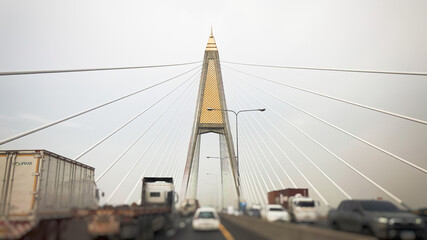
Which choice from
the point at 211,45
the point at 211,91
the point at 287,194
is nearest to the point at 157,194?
the point at 287,194

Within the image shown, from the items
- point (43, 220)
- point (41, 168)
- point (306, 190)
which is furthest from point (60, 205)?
point (306, 190)

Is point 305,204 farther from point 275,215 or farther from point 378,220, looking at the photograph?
point 378,220

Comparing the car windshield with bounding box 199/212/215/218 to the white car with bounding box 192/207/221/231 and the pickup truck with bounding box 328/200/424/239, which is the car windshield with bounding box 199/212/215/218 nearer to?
the white car with bounding box 192/207/221/231

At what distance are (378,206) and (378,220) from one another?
155 cm

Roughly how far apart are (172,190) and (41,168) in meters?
11.1

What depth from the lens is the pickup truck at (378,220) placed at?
12.7 m

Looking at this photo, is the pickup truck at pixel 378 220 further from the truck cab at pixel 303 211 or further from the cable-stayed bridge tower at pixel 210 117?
the cable-stayed bridge tower at pixel 210 117

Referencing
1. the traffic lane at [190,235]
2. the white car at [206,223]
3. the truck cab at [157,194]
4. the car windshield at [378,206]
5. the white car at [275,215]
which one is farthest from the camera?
the truck cab at [157,194]

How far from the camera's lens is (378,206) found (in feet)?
47.5

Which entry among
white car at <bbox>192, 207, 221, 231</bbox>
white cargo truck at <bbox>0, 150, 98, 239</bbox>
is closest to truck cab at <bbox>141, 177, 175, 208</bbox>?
white car at <bbox>192, 207, 221, 231</bbox>

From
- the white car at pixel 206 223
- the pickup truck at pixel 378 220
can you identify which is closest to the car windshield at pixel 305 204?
the white car at pixel 206 223

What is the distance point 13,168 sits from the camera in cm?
1683

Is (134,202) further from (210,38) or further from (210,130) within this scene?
(210,38)

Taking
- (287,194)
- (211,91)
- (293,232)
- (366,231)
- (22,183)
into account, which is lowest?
(366,231)
